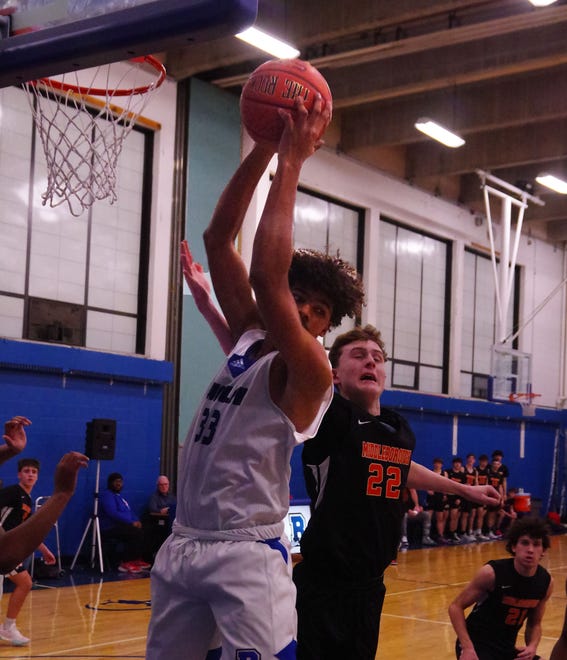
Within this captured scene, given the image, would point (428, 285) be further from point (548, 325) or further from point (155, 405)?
point (155, 405)

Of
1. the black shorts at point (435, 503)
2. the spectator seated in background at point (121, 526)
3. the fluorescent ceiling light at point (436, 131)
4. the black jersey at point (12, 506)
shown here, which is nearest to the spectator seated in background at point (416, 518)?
the black shorts at point (435, 503)

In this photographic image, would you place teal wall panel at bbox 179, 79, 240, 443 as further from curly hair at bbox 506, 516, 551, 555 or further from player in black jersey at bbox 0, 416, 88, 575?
player in black jersey at bbox 0, 416, 88, 575

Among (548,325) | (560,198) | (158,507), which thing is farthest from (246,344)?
(548,325)

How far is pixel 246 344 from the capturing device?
9.77 feet

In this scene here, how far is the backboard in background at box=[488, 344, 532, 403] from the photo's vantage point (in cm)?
1759

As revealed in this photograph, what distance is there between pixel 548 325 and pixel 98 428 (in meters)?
14.8

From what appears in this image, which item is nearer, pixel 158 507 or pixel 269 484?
pixel 269 484

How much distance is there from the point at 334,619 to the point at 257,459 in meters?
1.11

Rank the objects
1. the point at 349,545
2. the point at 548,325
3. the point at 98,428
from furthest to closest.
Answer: the point at 548,325, the point at 98,428, the point at 349,545

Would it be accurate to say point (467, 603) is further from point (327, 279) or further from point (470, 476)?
point (470, 476)

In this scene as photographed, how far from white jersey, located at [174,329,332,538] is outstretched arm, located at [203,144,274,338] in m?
0.33

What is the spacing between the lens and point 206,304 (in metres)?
3.49

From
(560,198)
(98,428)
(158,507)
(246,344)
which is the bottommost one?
(158,507)

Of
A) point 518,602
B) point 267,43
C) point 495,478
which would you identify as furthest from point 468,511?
point 518,602
